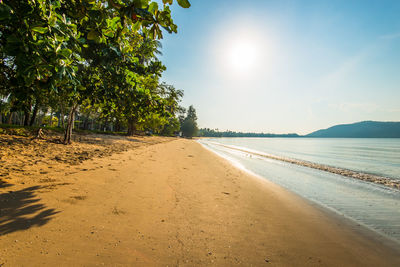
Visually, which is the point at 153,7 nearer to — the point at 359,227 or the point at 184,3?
the point at 184,3

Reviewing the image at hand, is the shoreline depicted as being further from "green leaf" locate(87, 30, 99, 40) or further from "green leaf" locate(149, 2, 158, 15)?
"green leaf" locate(87, 30, 99, 40)

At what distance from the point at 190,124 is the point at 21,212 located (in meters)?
105

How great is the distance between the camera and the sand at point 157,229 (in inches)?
87.7

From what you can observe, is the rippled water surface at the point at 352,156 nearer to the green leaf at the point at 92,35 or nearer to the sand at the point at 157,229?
the sand at the point at 157,229

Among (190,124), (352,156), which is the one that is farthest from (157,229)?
(190,124)

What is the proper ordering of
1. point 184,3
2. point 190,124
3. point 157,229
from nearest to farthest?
1. point 184,3
2. point 157,229
3. point 190,124

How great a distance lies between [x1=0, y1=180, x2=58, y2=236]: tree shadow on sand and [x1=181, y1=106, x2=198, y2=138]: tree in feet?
336

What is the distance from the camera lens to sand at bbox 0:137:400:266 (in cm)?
223

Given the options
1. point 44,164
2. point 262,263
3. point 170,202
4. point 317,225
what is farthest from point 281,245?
point 44,164

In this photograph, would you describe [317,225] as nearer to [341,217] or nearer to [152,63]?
[341,217]

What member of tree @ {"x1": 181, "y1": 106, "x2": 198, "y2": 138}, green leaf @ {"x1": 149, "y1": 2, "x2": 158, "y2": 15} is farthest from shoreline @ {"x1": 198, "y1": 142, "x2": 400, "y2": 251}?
tree @ {"x1": 181, "y1": 106, "x2": 198, "y2": 138}

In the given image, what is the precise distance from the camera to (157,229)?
9.61 feet

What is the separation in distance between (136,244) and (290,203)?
15.0 ft

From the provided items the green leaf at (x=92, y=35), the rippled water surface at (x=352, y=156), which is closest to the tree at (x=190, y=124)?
the rippled water surface at (x=352, y=156)
